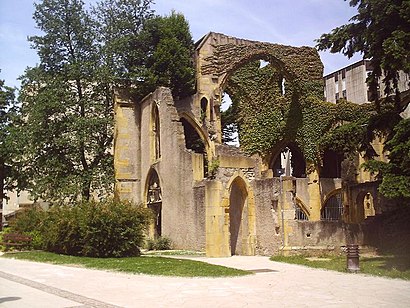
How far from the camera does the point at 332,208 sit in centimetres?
3347

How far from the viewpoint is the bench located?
23.1m

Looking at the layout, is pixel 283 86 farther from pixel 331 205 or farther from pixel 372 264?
pixel 372 264

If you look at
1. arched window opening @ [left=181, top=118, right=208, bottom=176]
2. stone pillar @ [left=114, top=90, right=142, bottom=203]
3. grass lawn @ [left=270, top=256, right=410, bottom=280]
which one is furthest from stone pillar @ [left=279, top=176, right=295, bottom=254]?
arched window opening @ [left=181, top=118, right=208, bottom=176]

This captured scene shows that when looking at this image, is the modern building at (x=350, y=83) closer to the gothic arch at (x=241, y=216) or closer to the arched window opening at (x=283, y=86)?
the arched window opening at (x=283, y=86)

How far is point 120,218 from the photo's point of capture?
1936cm

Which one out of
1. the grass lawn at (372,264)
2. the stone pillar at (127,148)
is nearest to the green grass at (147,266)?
the grass lawn at (372,264)

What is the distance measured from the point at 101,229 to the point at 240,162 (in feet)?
21.5

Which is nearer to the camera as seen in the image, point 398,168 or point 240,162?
point 398,168

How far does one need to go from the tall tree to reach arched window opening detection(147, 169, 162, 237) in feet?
8.28

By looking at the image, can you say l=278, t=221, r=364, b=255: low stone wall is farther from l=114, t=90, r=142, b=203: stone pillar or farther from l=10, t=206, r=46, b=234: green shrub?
l=114, t=90, r=142, b=203: stone pillar

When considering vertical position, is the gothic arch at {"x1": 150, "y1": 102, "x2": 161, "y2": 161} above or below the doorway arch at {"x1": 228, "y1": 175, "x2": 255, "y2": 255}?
above

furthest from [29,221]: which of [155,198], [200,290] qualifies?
[200,290]

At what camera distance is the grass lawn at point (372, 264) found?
1372 centimetres

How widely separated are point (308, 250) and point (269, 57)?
17.0 m
